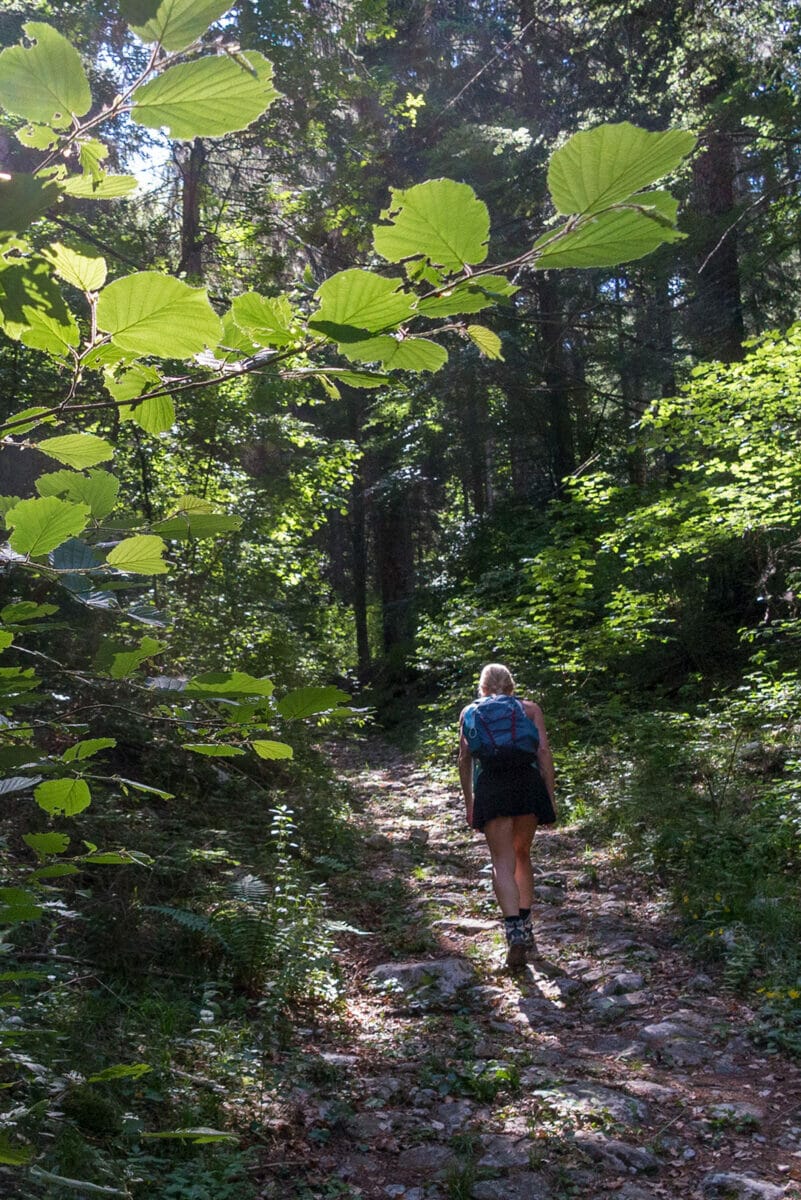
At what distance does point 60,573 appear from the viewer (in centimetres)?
111

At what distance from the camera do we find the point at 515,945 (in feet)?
15.6

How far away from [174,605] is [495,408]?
421 inches

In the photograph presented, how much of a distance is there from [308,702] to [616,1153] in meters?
2.59

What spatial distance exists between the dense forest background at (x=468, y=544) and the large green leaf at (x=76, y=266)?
0.09m

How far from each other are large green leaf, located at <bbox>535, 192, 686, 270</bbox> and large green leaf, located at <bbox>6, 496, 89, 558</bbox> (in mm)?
640

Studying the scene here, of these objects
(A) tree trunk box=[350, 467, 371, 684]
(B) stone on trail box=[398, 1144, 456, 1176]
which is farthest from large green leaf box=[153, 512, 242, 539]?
(A) tree trunk box=[350, 467, 371, 684]

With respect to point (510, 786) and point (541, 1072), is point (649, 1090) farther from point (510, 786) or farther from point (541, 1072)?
point (510, 786)

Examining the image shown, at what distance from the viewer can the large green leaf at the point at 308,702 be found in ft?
3.78

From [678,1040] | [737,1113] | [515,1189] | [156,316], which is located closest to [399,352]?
[156,316]

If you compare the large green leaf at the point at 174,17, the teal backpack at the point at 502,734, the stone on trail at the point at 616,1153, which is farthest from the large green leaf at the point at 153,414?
the teal backpack at the point at 502,734

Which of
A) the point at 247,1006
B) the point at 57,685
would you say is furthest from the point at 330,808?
the point at 247,1006

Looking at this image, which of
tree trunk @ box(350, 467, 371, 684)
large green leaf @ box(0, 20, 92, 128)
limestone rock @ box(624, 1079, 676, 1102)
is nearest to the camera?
large green leaf @ box(0, 20, 92, 128)

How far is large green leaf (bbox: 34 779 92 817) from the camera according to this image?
1.20m

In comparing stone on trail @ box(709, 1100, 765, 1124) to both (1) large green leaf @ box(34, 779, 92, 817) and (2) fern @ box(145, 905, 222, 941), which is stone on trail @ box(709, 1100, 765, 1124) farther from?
(1) large green leaf @ box(34, 779, 92, 817)
